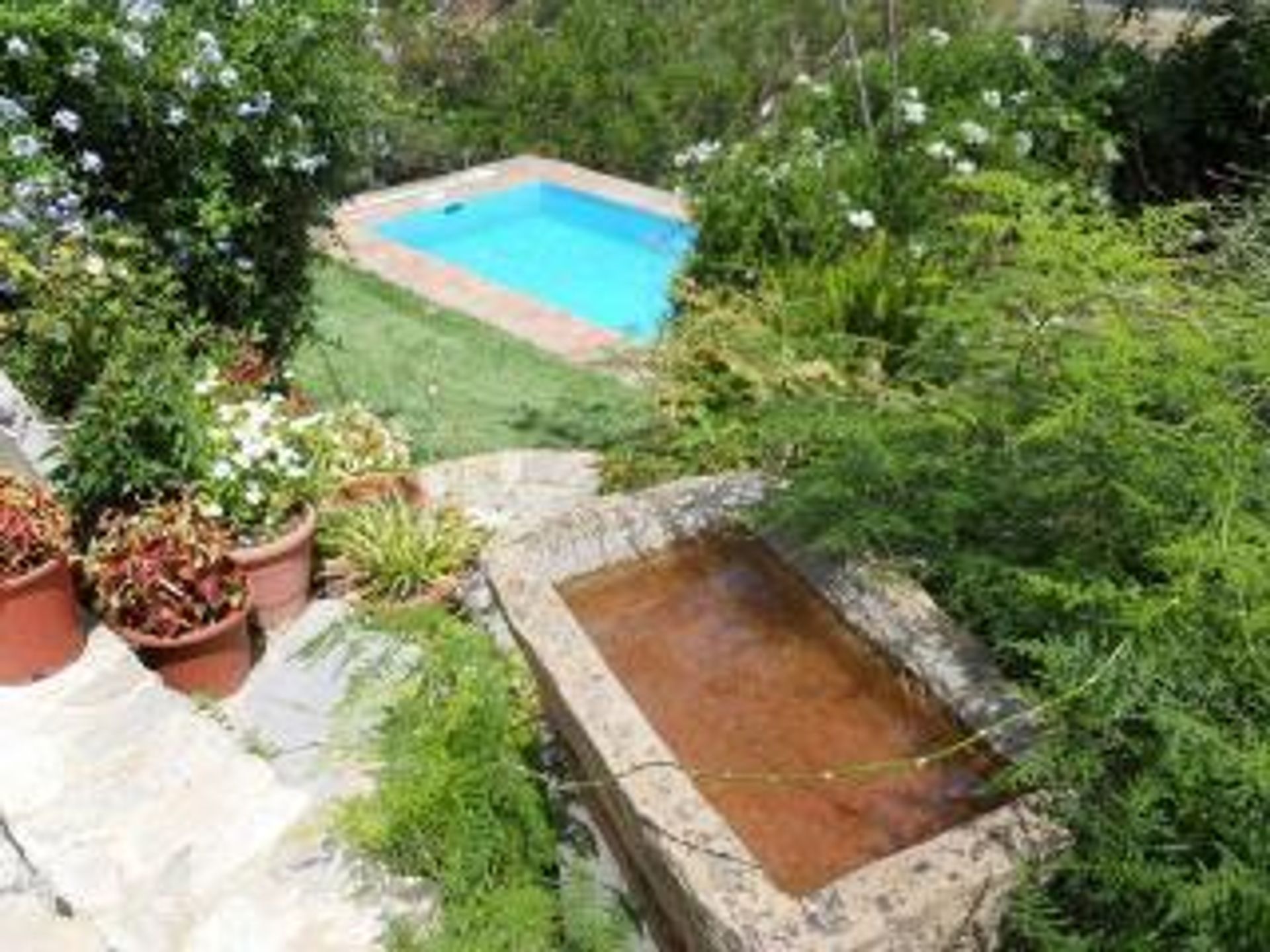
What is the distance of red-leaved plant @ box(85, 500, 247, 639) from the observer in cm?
487

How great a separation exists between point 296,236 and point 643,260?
6.49 meters

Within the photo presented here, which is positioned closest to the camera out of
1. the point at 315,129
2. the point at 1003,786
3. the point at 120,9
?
the point at 1003,786

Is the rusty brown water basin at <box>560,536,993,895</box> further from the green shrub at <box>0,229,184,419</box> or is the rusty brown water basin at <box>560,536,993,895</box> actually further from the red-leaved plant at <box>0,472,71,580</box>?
the green shrub at <box>0,229,184,419</box>

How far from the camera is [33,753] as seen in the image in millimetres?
4281

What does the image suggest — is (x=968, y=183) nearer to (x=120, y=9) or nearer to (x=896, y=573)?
(x=896, y=573)

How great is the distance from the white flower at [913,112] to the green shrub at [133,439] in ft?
12.9

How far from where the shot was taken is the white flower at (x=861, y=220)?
6.92 metres

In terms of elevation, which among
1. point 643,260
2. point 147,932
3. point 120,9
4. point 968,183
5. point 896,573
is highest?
point 120,9

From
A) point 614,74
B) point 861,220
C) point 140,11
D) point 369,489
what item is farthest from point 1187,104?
point 614,74

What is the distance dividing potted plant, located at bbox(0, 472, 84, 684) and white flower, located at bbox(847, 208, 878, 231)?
380cm

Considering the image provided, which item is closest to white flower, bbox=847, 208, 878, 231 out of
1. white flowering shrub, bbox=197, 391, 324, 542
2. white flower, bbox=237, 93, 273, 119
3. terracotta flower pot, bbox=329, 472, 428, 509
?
terracotta flower pot, bbox=329, 472, 428, 509

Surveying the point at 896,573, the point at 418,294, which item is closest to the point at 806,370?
the point at 896,573

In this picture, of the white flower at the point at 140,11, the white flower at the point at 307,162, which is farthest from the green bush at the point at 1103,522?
the white flower at the point at 140,11

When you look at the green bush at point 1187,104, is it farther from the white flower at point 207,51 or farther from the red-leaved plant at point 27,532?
the red-leaved plant at point 27,532
